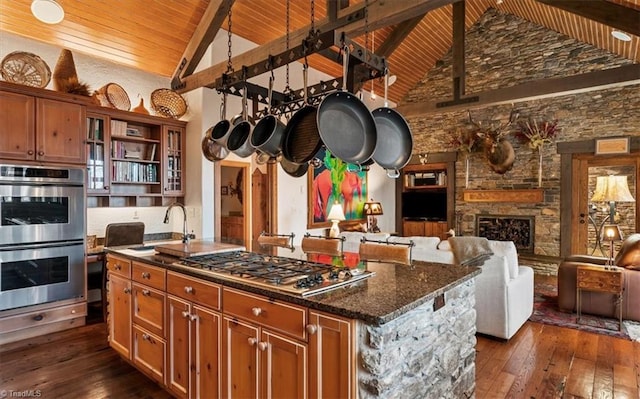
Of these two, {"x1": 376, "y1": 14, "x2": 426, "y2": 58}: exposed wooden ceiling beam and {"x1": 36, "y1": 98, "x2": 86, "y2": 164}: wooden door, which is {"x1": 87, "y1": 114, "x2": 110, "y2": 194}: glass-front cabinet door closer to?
{"x1": 36, "y1": 98, "x2": 86, "y2": 164}: wooden door

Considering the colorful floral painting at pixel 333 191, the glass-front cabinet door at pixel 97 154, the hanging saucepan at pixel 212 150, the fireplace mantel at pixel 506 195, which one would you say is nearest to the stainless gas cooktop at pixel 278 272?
the hanging saucepan at pixel 212 150

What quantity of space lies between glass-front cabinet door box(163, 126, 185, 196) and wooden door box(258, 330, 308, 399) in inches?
146

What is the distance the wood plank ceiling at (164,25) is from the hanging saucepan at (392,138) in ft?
11.6

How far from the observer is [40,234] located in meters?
3.52

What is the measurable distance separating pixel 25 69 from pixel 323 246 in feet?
11.9

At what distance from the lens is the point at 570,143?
6430mm

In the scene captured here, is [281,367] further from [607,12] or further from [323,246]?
[607,12]

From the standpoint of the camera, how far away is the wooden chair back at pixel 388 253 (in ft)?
7.89

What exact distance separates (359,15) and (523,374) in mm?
3668

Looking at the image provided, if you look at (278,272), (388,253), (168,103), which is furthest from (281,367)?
(168,103)

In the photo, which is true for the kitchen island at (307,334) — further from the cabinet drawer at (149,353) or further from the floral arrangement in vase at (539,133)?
the floral arrangement in vase at (539,133)

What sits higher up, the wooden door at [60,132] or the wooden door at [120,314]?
the wooden door at [60,132]

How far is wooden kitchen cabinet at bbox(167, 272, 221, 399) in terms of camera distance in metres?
2.03

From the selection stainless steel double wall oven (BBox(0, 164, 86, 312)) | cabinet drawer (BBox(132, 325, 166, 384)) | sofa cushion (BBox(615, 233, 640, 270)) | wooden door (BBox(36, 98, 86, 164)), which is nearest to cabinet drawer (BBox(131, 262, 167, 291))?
cabinet drawer (BBox(132, 325, 166, 384))
